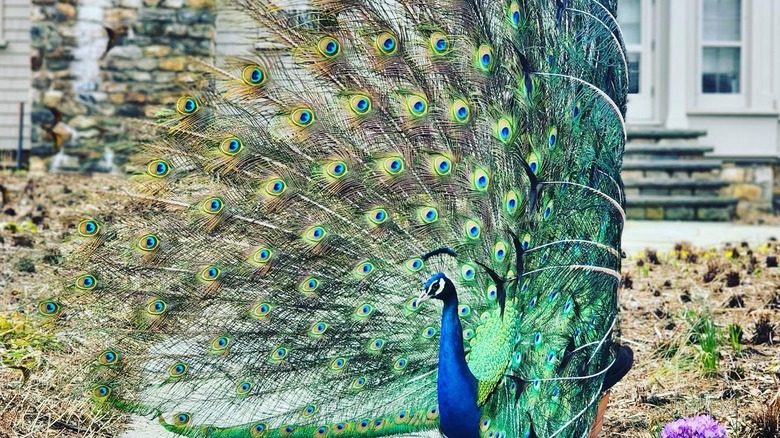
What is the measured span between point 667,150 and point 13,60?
32.5 feet

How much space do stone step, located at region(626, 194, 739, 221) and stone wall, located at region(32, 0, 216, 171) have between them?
576 cm

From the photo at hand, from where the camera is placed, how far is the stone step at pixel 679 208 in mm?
11609

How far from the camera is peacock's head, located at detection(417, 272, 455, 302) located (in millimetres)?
2834

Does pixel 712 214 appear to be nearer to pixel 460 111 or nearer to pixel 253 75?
pixel 460 111

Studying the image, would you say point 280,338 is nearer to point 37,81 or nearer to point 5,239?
point 5,239

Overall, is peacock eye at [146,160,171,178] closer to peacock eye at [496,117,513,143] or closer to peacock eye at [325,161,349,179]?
peacock eye at [325,161,349,179]

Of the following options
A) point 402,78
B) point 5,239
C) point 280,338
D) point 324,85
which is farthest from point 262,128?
point 5,239

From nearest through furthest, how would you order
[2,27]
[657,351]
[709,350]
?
1. [709,350]
2. [657,351]
3. [2,27]

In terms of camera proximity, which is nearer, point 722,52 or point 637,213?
point 637,213

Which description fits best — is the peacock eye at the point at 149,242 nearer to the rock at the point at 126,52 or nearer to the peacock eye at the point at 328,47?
the peacock eye at the point at 328,47

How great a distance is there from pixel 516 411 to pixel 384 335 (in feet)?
2.09

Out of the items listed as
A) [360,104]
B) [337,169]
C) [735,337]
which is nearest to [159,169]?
[337,169]

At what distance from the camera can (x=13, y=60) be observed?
14859 millimetres

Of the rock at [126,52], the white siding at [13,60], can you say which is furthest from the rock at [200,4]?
the white siding at [13,60]
